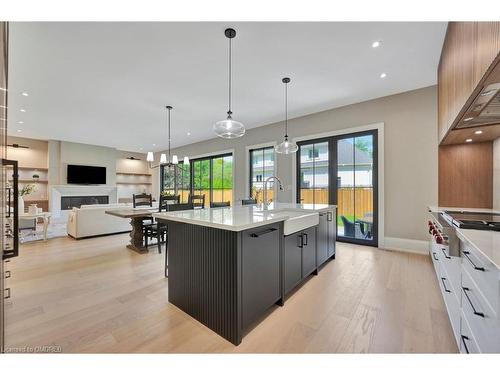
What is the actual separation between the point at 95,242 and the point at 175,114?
124 inches

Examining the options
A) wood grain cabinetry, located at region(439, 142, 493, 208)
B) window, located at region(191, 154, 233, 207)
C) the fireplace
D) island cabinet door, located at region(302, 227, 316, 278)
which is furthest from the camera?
the fireplace

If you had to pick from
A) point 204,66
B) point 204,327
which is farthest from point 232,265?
point 204,66

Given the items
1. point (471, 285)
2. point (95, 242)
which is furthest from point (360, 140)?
point (95, 242)

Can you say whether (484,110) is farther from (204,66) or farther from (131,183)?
(131,183)

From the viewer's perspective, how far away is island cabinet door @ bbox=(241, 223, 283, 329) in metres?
1.54

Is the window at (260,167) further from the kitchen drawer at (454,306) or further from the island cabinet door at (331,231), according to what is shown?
the kitchen drawer at (454,306)

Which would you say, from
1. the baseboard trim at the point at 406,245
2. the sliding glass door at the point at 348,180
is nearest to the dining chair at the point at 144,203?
the sliding glass door at the point at 348,180

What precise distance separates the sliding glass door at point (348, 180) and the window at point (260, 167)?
41.3 inches

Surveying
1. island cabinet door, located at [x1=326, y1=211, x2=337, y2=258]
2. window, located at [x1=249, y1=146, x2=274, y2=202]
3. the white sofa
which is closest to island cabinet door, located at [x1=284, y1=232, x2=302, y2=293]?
island cabinet door, located at [x1=326, y1=211, x2=337, y2=258]

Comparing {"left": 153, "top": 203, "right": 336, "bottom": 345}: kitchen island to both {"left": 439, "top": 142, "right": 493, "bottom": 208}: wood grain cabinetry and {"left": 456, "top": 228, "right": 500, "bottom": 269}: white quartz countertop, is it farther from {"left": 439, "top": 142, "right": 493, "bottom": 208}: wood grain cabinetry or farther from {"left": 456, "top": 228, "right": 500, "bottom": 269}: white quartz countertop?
{"left": 439, "top": 142, "right": 493, "bottom": 208}: wood grain cabinetry

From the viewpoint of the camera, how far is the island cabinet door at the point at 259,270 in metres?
1.54

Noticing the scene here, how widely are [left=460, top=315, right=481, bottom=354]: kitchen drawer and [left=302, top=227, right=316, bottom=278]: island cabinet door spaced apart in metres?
1.26

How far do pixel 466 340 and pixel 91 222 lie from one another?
19.0ft
